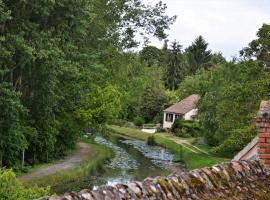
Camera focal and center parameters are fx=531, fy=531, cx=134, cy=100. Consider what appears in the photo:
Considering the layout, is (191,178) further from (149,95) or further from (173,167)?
(149,95)

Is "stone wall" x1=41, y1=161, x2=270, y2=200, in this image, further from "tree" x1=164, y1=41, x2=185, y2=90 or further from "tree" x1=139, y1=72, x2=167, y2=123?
"tree" x1=164, y1=41, x2=185, y2=90

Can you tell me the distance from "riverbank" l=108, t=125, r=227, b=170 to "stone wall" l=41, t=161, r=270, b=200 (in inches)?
1400

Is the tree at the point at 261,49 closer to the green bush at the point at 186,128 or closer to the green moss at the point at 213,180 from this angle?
the green moss at the point at 213,180

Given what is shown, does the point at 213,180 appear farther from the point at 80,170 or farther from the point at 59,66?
the point at 80,170

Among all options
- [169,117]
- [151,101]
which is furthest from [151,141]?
[151,101]

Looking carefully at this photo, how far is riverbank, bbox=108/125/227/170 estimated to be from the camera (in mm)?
45400

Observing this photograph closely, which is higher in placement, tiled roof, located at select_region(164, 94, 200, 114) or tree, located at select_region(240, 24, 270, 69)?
tree, located at select_region(240, 24, 270, 69)

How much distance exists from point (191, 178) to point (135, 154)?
49492 mm

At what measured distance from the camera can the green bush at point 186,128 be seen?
70100mm

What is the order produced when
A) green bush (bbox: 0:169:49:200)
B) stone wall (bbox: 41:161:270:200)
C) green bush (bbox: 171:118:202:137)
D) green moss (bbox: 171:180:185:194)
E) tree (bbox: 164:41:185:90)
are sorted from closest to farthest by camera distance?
stone wall (bbox: 41:161:270:200)
green moss (bbox: 171:180:185:194)
green bush (bbox: 0:169:49:200)
green bush (bbox: 171:118:202:137)
tree (bbox: 164:41:185:90)

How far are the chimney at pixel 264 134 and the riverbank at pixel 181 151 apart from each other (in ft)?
115

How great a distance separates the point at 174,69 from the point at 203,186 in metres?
102

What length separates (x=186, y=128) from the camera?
7206cm

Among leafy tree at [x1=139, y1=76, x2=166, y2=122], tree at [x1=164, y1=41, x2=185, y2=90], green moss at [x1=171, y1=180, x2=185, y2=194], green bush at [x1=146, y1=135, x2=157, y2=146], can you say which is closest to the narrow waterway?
green bush at [x1=146, y1=135, x2=157, y2=146]
